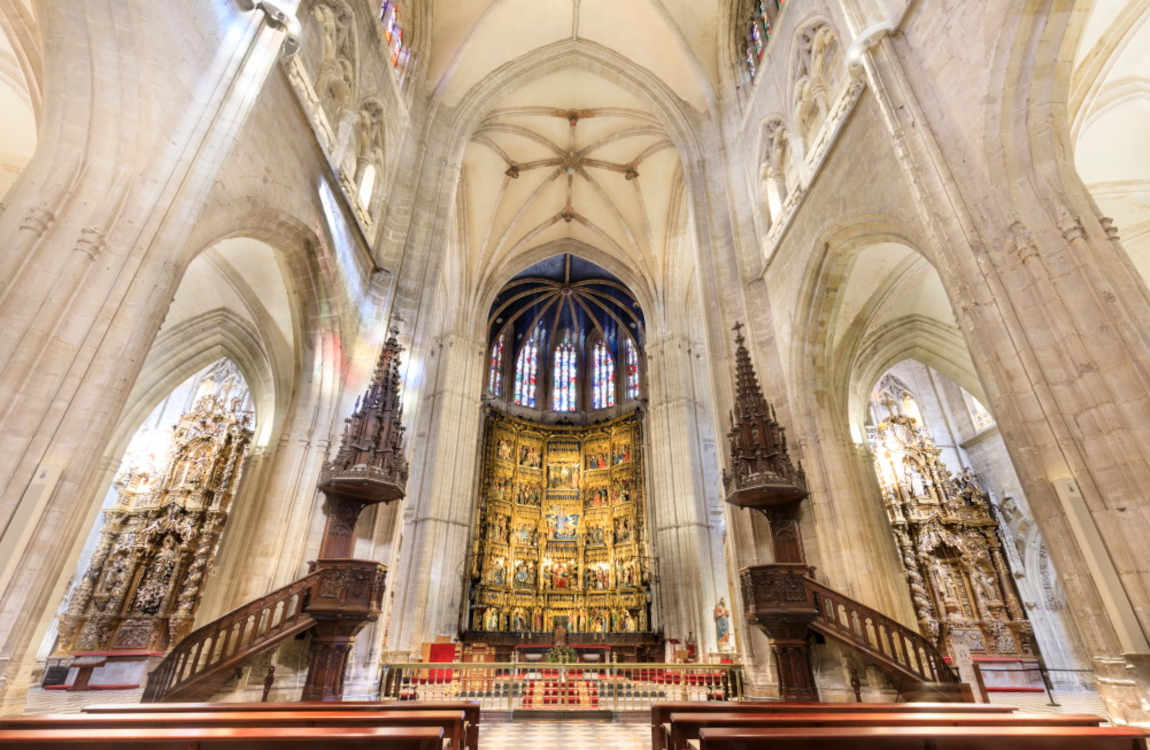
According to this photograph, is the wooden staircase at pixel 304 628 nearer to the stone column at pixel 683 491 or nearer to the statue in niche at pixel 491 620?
the stone column at pixel 683 491

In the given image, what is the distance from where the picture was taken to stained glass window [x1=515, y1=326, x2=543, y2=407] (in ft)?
87.7

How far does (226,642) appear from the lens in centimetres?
629

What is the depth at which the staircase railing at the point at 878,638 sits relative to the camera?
21.1 feet

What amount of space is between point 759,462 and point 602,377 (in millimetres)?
19410

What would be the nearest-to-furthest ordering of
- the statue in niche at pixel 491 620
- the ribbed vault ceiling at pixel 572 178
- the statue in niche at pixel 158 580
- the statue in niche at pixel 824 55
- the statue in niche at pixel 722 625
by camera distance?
the statue in niche at pixel 824 55
the statue in niche at pixel 158 580
the statue in niche at pixel 722 625
the ribbed vault ceiling at pixel 572 178
the statue in niche at pixel 491 620

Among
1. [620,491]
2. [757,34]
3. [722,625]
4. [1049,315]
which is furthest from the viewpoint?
[620,491]

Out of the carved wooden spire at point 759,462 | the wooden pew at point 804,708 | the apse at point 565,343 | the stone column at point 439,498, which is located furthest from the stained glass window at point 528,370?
the wooden pew at point 804,708

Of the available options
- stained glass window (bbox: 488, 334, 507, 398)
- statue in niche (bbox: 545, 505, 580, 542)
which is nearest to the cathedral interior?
statue in niche (bbox: 545, 505, 580, 542)

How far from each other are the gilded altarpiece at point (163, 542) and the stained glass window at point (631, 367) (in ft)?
53.5

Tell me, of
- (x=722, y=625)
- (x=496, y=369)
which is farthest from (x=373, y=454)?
(x=496, y=369)

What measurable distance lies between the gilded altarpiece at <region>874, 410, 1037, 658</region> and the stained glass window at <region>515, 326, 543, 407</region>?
1601 centimetres

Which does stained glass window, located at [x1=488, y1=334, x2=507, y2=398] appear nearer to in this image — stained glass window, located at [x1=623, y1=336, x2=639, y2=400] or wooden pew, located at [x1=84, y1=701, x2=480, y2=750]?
stained glass window, located at [x1=623, y1=336, x2=639, y2=400]

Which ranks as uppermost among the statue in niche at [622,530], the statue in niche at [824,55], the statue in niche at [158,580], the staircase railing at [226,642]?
the statue in niche at [824,55]

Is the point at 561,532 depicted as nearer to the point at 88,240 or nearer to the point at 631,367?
the point at 631,367
